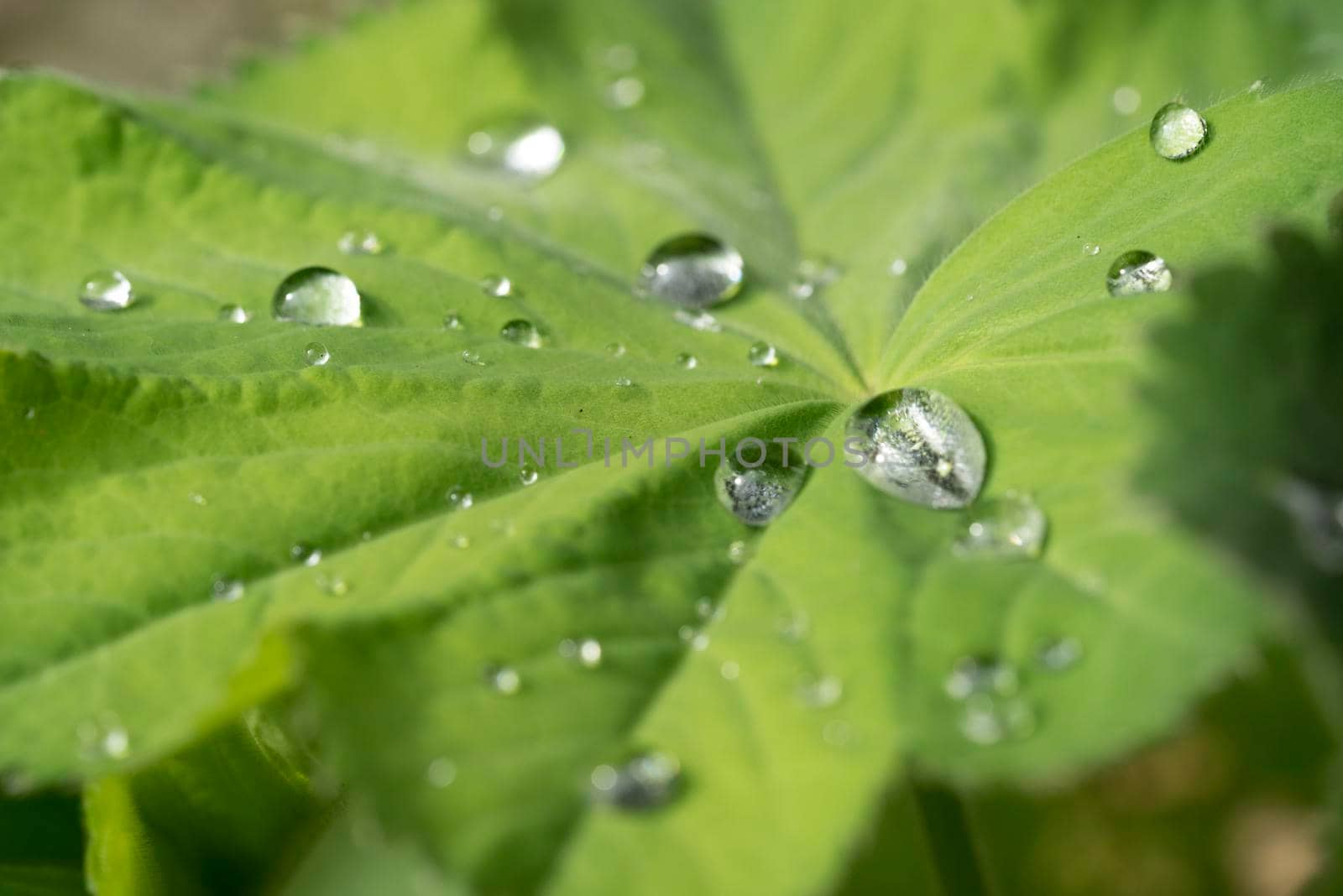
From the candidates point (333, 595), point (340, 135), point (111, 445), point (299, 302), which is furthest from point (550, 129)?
point (333, 595)

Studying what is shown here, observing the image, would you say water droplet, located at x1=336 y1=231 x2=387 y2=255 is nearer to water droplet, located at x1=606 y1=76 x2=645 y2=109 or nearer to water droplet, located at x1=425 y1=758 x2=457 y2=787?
water droplet, located at x1=606 y1=76 x2=645 y2=109

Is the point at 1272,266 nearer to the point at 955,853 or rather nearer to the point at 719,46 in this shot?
the point at 955,853

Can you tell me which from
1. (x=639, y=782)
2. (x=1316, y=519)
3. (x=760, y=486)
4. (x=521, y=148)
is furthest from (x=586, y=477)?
(x=521, y=148)

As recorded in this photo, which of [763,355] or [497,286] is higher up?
[497,286]

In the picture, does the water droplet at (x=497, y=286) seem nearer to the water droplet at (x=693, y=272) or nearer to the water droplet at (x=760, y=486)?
the water droplet at (x=693, y=272)

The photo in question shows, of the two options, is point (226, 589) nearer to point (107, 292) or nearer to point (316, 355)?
point (316, 355)

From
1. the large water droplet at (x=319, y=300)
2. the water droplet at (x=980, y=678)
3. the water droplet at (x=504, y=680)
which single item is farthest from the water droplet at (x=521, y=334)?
the water droplet at (x=980, y=678)

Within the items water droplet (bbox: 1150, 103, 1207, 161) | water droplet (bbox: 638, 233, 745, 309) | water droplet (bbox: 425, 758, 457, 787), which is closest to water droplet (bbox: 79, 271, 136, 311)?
water droplet (bbox: 638, 233, 745, 309)

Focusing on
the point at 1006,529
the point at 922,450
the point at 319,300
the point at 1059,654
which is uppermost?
the point at 319,300
